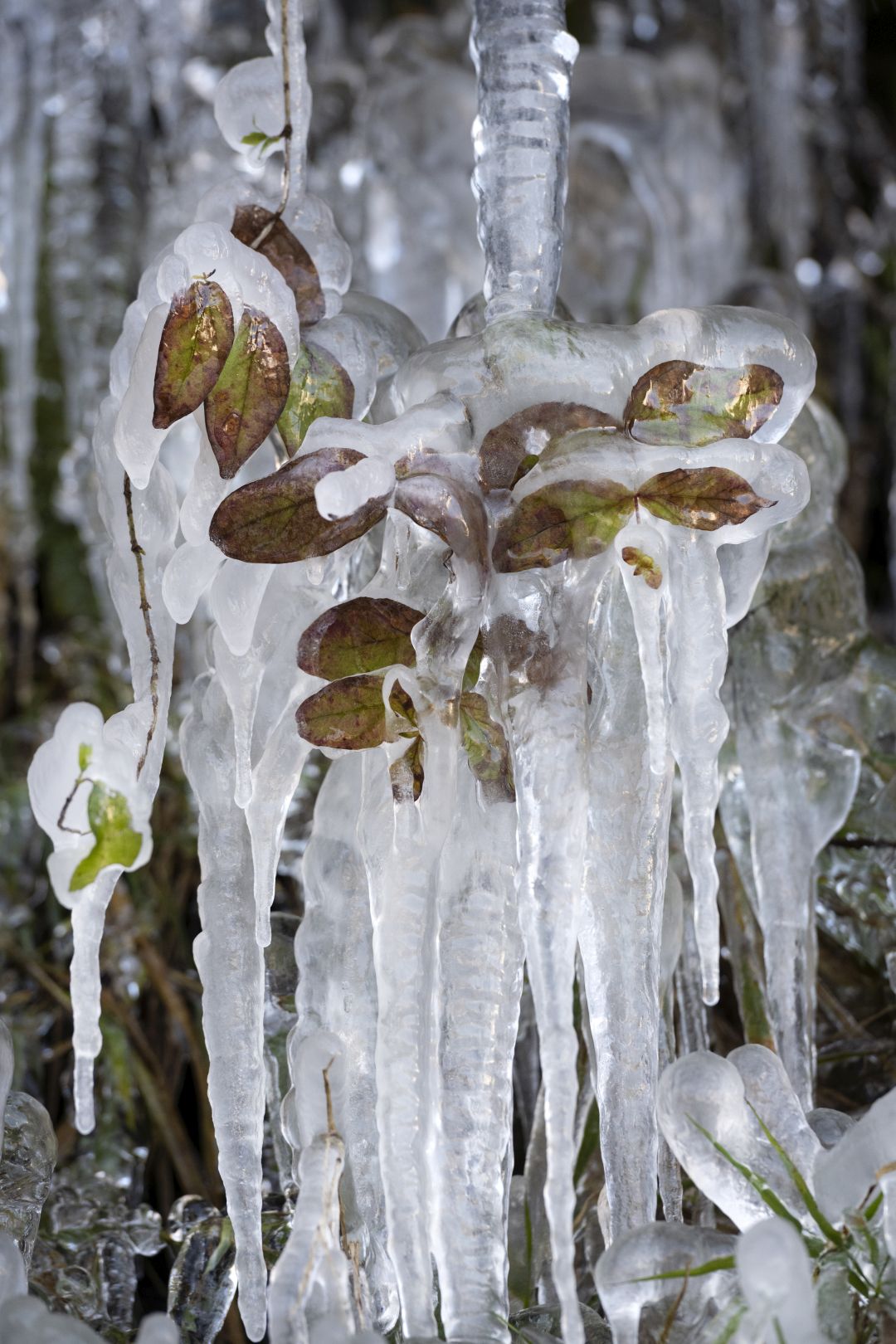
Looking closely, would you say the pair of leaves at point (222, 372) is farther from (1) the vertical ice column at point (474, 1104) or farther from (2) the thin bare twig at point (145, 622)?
(1) the vertical ice column at point (474, 1104)

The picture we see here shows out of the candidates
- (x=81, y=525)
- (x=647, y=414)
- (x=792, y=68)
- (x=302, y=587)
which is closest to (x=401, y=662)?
(x=302, y=587)

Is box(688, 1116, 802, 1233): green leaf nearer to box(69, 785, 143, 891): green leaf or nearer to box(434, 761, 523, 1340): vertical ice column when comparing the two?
box(434, 761, 523, 1340): vertical ice column

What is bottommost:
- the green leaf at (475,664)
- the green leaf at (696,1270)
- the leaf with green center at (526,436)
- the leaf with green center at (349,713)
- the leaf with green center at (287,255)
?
the green leaf at (696,1270)

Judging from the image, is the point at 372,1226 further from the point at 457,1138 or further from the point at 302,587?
the point at 302,587

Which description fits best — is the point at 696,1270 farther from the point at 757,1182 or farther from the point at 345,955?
the point at 345,955

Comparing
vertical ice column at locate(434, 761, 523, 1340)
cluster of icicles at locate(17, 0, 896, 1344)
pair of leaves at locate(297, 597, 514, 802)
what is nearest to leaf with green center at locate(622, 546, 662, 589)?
cluster of icicles at locate(17, 0, 896, 1344)

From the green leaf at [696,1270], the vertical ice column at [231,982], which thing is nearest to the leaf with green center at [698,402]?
the vertical ice column at [231,982]
